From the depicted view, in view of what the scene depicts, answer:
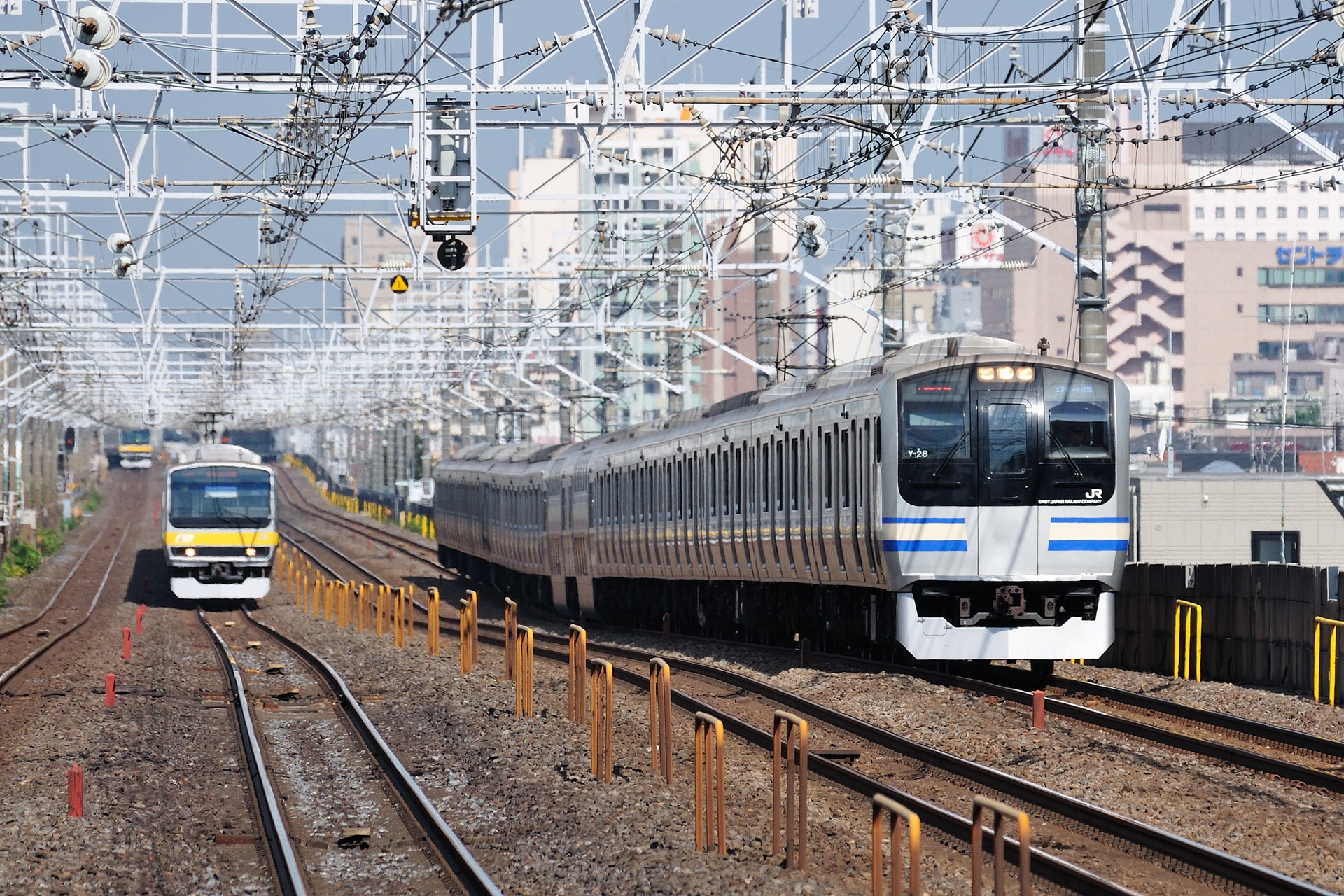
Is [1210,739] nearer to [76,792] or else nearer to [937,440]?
[937,440]

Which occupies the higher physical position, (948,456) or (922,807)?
(948,456)

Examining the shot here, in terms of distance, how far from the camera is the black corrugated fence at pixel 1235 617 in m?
16.9

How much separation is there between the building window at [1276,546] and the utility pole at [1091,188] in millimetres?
19032

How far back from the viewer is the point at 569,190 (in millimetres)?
118562

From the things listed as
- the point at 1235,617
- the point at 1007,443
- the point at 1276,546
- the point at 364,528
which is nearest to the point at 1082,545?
the point at 1007,443

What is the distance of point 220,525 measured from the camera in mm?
34688

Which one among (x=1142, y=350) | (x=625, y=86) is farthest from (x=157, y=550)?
(x=1142, y=350)

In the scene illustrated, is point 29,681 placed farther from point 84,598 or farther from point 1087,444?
point 84,598

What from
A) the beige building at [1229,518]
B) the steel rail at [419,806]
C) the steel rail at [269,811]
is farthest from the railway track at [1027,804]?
the beige building at [1229,518]

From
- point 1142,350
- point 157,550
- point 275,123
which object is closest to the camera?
point 275,123

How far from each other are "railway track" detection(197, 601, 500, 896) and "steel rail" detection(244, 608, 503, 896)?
0.04 feet

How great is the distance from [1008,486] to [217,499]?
21.3 metres

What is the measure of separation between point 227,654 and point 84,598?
16.6 metres

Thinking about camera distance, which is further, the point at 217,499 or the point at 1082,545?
the point at 217,499
